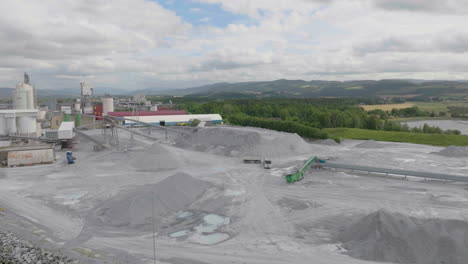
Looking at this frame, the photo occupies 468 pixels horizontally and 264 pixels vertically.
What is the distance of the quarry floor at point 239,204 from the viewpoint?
17453 mm

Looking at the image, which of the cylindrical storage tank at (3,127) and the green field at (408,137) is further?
A: the green field at (408,137)

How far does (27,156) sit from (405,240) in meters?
39.1

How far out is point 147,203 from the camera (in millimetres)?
23047

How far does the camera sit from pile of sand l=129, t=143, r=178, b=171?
37438mm

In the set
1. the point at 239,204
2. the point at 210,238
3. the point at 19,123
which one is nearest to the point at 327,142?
the point at 239,204

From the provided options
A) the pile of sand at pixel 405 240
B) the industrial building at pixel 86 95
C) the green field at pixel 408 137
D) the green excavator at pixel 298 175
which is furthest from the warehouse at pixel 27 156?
the industrial building at pixel 86 95

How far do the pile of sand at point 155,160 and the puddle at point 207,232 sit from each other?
51.2ft

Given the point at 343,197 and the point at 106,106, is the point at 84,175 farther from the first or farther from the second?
the point at 106,106

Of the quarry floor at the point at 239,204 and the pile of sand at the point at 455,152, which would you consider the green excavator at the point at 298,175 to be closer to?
the quarry floor at the point at 239,204

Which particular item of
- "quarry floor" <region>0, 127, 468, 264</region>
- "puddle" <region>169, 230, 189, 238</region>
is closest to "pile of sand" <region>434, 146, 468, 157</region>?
"quarry floor" <region>0, 127, 468, 264</region>

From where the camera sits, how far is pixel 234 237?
752 inches

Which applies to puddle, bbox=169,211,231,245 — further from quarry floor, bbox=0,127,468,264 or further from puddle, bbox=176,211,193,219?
quarry floor, bbox=0,127,468,264

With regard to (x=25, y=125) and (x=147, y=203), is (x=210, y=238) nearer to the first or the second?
(x=147, y=203)

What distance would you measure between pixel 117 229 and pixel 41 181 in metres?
16.1
